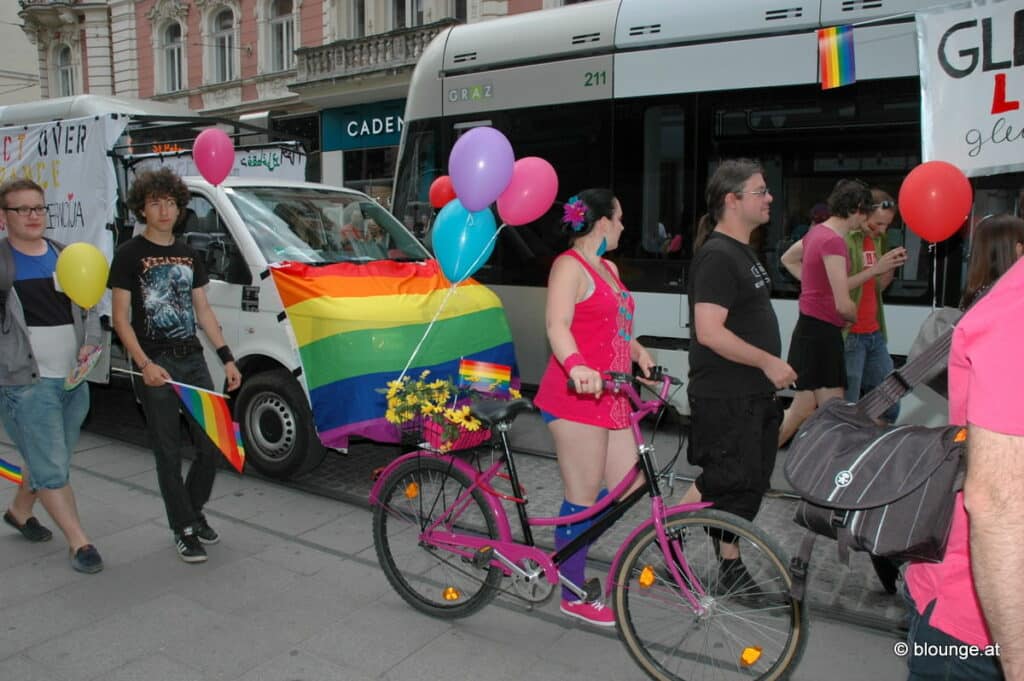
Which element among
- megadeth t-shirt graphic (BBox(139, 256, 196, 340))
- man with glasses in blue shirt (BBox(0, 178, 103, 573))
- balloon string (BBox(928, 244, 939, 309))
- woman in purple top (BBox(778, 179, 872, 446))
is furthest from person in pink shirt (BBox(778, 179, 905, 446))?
man with glasses in blue shirt (BBox(0, 178, 103, 573))

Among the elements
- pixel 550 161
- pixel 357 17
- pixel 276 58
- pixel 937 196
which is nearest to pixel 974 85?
pixel 937 196

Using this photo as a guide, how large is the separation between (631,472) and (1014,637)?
6.35 feet

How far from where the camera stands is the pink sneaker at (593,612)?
3.56 metres

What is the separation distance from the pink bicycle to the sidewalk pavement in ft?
0.72

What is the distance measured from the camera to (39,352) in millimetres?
4219

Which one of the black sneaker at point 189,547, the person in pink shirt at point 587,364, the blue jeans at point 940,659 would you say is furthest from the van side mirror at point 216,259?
the blue jeans at point 940,659

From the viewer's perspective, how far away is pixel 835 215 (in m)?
4.93

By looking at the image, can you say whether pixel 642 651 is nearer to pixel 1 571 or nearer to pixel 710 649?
pixel 710 649

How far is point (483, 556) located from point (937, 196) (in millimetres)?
3262

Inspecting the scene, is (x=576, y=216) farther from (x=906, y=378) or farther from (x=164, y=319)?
(x=164, y=319)

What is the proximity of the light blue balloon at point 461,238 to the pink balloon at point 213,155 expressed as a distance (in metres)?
1.92

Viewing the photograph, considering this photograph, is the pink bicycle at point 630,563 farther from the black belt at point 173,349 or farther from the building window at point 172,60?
the building window at point 172,60

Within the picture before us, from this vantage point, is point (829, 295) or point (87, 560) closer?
point (87, 560)

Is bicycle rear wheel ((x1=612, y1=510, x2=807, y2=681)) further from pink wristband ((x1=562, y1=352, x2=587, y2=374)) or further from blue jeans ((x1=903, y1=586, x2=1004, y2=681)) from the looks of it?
blue jeans ((x1=903, y1=586, x2=1004, y2=681))
